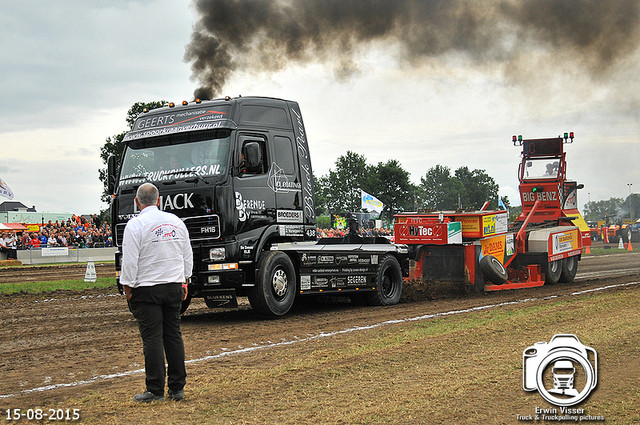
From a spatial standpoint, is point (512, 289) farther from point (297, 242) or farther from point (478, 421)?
point (478, 421)

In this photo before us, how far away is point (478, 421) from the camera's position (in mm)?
4797

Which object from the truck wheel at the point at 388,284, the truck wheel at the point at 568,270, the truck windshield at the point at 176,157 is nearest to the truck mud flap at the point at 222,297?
the truck windshield at the point at 176,157

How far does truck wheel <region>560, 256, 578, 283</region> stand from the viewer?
17406mm

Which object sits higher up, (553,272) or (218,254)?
(218,254)

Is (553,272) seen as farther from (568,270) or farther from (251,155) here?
(251,155)

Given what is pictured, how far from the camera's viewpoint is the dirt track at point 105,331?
647 centimetres

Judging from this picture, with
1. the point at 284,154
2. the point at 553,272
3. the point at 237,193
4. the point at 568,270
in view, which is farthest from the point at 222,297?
the point at 568,270

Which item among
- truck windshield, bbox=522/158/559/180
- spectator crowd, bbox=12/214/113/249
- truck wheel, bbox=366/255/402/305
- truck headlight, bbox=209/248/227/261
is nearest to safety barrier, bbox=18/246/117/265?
spectator crowd, bbox=12/214/113/249

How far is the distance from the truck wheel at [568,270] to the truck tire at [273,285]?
369 inches

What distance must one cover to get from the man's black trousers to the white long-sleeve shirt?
9 cm

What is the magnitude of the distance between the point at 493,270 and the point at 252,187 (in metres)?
6.39

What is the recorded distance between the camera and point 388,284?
42.8 feet

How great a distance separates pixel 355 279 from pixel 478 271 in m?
3.50

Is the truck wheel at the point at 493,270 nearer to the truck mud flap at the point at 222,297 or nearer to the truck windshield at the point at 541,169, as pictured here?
the truck windshield at the point at 541,169
